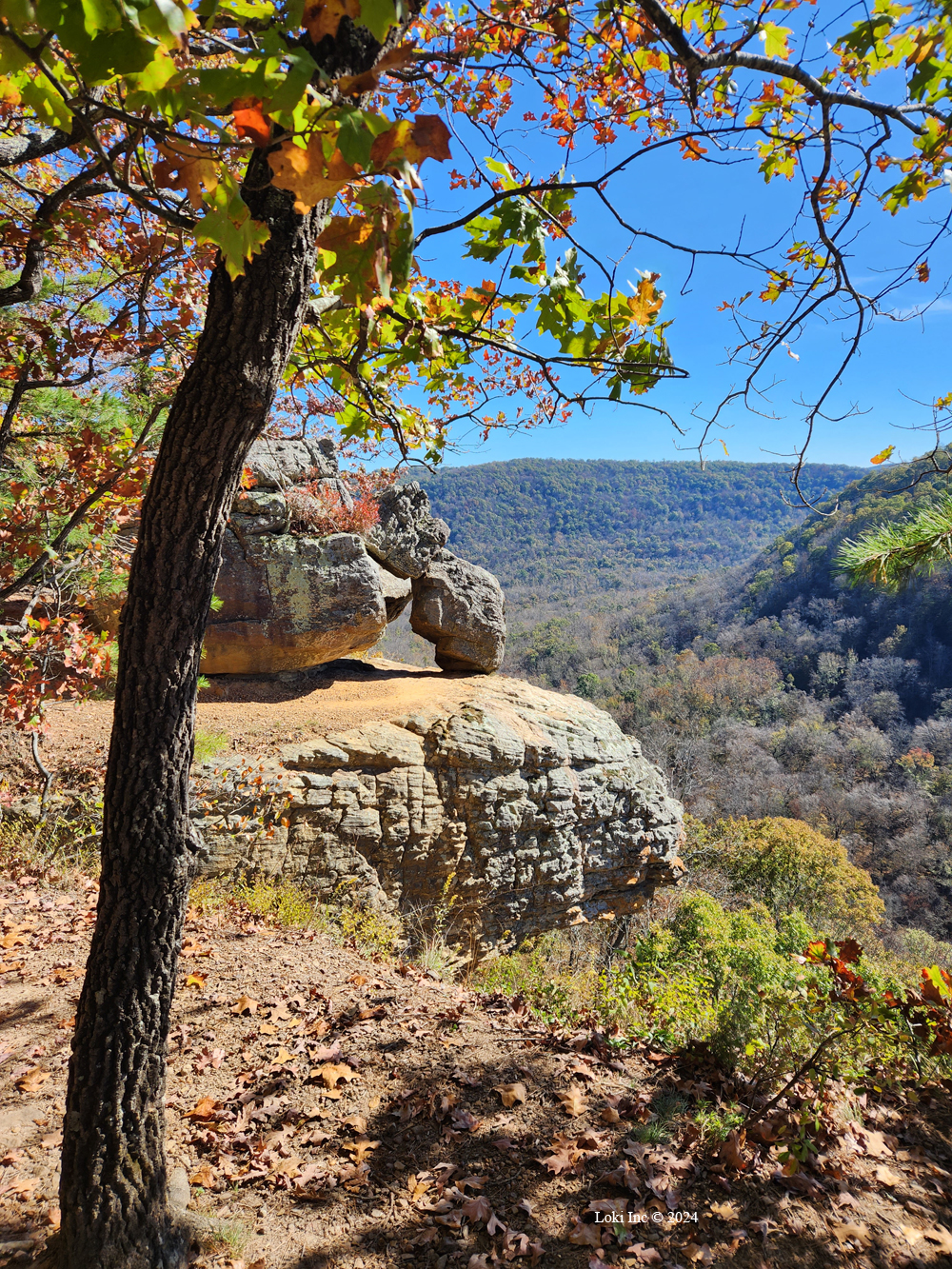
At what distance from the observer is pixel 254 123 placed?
1.14m

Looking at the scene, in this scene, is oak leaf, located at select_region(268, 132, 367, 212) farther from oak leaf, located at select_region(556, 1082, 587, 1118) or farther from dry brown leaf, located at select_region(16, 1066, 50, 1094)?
dry brown leaf, located at select_region(16, 1066, 50, 1094)

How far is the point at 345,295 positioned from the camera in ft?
4.93

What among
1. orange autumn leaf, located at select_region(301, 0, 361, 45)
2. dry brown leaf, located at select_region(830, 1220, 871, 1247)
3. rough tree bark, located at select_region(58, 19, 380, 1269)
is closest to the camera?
orange autumn leaf, located at select_region(301, 0, 361, 45)

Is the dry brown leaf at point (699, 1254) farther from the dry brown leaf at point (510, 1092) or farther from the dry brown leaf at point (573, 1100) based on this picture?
the dry brown leaf at point (510, 1092)

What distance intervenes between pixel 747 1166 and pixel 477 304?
12.0 feet

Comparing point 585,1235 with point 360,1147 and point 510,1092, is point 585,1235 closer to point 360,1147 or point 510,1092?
point 510,1092

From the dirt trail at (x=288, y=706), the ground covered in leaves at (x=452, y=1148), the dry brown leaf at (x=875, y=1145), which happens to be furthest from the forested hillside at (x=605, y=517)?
the dry brown leaf at (x=875, y=1145)

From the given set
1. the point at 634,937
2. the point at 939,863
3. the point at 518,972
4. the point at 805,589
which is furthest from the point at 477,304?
the point at 805,589

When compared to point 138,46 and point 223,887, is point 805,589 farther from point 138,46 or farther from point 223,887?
point 138,46

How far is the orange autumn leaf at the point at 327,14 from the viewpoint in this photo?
41.8 inches

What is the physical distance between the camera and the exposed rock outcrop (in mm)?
7582

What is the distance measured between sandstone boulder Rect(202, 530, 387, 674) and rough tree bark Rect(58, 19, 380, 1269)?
7639 mm

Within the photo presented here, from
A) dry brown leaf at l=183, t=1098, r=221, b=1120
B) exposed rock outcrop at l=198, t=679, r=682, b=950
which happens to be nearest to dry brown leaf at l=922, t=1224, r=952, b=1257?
dry brown leaf at l=183, t=1098, r=221, b=1120

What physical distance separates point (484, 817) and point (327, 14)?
8.77 meters
